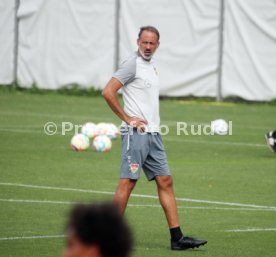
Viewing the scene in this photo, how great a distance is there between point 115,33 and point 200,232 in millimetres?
21583

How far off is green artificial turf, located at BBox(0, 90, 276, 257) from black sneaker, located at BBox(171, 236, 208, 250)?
75 mm

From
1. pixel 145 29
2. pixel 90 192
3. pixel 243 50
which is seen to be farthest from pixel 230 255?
pixel 243 50

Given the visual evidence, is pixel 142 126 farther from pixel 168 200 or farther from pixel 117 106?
pixel 168 200

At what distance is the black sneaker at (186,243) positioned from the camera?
9.34m

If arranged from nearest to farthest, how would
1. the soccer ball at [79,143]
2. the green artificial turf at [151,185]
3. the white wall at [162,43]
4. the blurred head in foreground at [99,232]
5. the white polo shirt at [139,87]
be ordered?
the blurred head in foreground at [99,232] < the white polo shirt at [139,87] < the green artificial turf at [151,185] < the soccer ball at [79,143] < the white wall at [162,43]

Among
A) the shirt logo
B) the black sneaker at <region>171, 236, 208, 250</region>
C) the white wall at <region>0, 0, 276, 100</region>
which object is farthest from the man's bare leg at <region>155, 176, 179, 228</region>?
the white wall at <region>0, 0, 276, 100</region>

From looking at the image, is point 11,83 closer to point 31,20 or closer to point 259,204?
point 31,20

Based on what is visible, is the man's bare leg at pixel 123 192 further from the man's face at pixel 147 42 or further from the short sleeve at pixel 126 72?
the man's face at pixel 147 42

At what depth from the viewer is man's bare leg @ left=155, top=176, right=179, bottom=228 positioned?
31.2ft

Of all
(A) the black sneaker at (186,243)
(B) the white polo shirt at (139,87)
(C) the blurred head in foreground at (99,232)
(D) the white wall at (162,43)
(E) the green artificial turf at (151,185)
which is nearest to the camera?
(C) the blurred head in foreground at (99,232)

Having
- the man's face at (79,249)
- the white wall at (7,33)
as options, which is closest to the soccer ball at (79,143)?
the man's face at (79,249)

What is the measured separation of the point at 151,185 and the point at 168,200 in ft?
15.9

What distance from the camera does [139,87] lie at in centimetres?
948

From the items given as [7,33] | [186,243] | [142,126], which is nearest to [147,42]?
[142,126]
